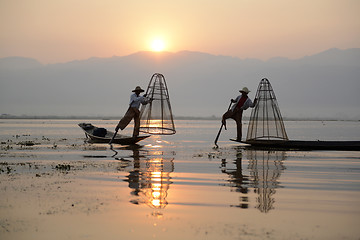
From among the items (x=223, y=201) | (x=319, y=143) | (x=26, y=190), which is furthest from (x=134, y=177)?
(x=319, y=143)

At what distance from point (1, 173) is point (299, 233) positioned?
1019 centimetres

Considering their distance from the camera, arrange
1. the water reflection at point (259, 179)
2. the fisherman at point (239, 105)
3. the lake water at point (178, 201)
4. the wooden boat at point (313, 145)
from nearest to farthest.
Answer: the lake water at point (178, 201) → the water reflection at point (259, 179) → the wooden boat at point (313, 145) → the fisherman at point (239, 105)

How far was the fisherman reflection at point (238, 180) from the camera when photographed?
10.7 meters

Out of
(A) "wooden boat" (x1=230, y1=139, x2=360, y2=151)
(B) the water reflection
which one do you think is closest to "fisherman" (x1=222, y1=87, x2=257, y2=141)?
(A) "wooden boat" (x1=230, y1=139, x2=360, y2=151)

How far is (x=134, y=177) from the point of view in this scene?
14281mm

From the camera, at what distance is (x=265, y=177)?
47.9 ft

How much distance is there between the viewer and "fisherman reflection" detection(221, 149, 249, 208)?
10.7 m

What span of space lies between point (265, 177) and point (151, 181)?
11.2 feet

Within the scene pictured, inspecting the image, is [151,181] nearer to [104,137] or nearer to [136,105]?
[136,105]

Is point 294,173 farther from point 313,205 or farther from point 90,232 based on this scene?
point 90,232

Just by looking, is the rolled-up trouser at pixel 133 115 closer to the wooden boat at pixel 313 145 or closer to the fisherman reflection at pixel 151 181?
the wooden boat at pixel 313 145

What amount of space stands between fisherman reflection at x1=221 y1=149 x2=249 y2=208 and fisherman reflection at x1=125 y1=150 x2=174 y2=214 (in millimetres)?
1607

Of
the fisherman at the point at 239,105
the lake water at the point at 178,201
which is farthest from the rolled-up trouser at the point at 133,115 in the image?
the lake water at the point at 178,201

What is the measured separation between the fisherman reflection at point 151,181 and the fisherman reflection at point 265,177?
2049mm
